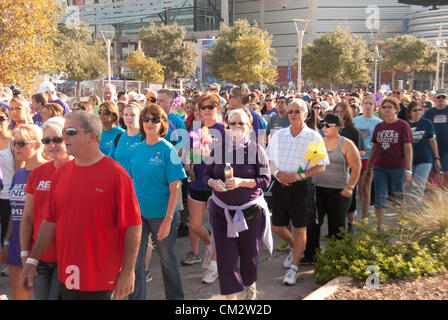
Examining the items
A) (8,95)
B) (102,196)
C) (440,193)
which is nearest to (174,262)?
(102,196)

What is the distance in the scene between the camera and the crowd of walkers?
2832 millimetres

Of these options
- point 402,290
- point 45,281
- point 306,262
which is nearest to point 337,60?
point 306,262

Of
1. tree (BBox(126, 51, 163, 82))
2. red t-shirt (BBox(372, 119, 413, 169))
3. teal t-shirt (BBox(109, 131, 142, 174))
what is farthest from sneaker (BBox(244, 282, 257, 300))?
tree (BBox(126, 51, 163, 82))

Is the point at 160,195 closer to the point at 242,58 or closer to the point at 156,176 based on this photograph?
the point at 156,176

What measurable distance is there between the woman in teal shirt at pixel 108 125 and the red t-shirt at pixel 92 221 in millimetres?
2809

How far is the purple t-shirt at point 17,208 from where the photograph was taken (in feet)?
11.9

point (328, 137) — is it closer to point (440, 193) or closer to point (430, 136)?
point (440, 193)

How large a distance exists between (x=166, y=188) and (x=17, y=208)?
130cm

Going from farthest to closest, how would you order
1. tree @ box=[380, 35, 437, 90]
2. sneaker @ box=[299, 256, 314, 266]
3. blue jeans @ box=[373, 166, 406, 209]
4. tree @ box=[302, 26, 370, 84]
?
tree @ box=[380, 35, 437, 90]
tree @ box=[302, 26, 370, 84]
blue jeans @ box=[373, 166, 406, 209]
sneaker @ box=[299, 256, 314, 266]

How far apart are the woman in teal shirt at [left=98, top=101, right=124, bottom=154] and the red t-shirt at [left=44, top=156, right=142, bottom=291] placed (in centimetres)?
281

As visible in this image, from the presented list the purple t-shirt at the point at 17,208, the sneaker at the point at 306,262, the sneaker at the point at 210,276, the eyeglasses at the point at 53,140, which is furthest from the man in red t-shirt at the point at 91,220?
the sneaker at the point at 306,262

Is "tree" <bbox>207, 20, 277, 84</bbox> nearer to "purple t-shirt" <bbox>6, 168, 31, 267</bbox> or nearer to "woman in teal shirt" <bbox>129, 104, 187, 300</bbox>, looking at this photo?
"woman in teal shirt" <bbox>129, 104, 187, 300</bbox>

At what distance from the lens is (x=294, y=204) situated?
4.95 m
